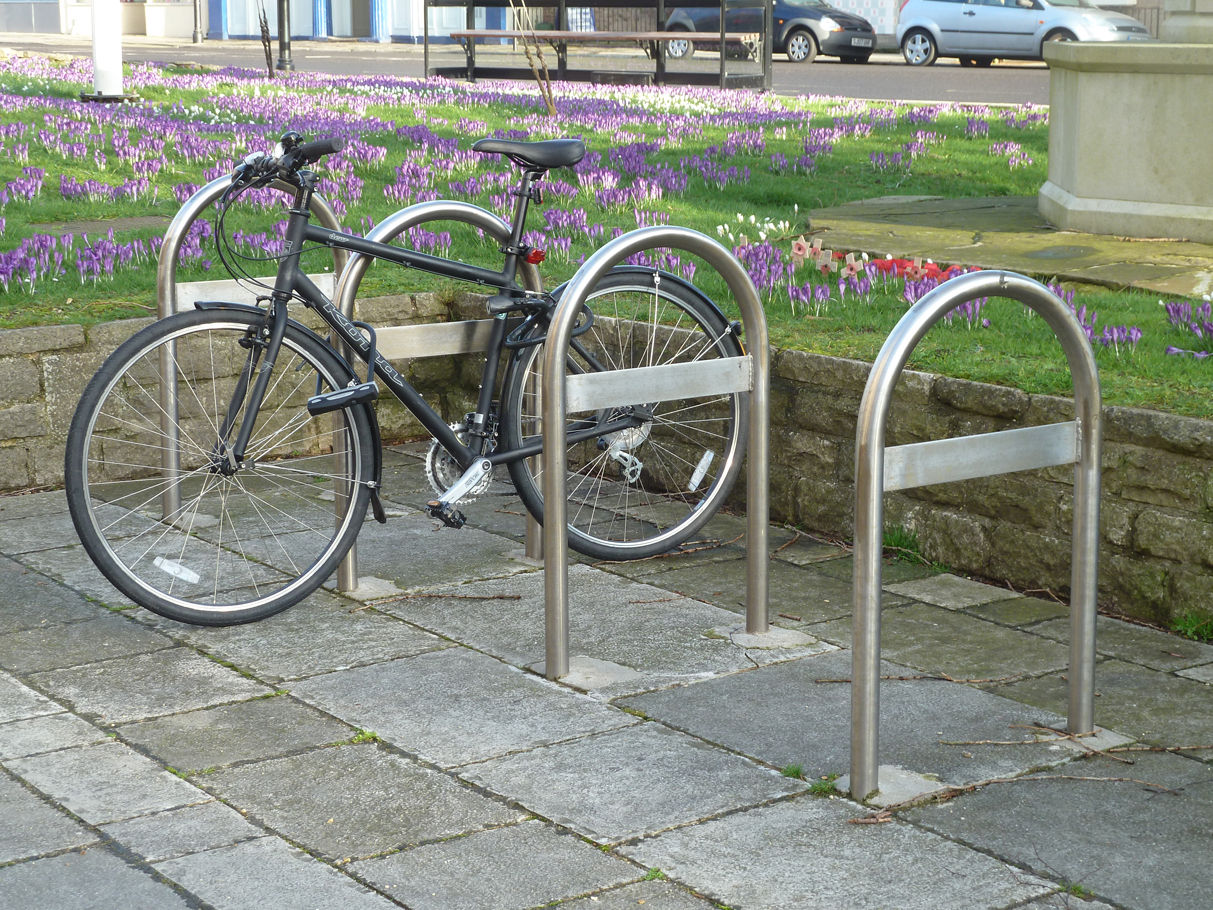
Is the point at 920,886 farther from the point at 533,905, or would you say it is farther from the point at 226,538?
the point at 226,538

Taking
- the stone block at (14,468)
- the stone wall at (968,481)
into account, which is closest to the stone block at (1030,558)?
the stone wall at (968,481)

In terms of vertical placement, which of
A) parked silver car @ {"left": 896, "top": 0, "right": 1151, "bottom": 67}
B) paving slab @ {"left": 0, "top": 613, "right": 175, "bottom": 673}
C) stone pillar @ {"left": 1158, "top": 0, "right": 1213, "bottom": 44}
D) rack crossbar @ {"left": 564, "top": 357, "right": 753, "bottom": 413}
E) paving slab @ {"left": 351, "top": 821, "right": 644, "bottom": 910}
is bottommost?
paving slab @ {"left": 351, "top": 821, "right": 644, "bottom": 910}

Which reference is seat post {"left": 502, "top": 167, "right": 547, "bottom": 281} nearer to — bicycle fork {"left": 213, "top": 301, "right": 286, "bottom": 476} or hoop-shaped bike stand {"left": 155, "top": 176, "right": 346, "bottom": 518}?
hoop-shaped bike stand {"left": 155, "top": 176, "right": 346, "bottom": 518}

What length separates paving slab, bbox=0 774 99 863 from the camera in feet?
9.91

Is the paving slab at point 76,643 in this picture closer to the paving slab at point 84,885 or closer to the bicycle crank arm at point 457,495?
the bicycle crank arm at point 457,495

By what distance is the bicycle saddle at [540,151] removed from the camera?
15.2 ft

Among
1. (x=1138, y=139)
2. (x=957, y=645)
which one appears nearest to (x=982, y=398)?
(x=957, y=645)

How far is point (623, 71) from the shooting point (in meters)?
22.5

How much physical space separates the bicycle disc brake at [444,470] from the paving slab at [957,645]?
1082mm

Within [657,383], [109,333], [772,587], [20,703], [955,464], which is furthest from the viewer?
[109,333]

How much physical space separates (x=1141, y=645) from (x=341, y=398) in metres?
2.25

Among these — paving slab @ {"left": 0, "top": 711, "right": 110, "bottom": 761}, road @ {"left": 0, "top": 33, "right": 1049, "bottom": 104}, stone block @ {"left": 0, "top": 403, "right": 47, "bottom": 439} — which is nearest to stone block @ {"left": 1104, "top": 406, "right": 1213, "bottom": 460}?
paving slab @ {"left": 0, "top": 711, "right": 110, "bottom": 761}

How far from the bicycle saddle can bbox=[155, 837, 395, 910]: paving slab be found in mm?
2289

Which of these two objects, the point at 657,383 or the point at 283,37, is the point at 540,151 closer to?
the point at 657,383
